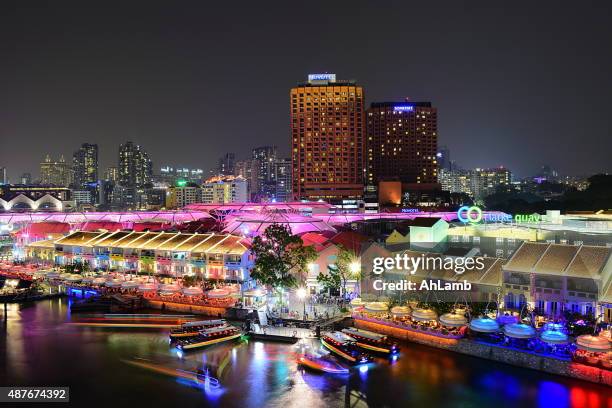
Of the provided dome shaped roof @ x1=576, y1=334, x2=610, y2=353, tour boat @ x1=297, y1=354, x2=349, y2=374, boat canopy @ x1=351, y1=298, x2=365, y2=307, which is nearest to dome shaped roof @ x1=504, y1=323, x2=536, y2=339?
dome shaped roof @ x1=576, y1=334, x2=610, y2=353

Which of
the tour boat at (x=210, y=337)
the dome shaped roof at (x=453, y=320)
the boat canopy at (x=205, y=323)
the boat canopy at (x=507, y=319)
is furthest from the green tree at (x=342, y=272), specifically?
the boat canopy at (x=507, y=319)

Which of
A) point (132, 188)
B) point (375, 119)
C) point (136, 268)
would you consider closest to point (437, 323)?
point (136, 268)

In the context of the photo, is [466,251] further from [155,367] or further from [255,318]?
[155,367]

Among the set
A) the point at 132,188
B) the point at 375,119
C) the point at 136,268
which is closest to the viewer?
the point at 136,268

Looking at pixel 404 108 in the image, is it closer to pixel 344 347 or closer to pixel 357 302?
pixel 357 302

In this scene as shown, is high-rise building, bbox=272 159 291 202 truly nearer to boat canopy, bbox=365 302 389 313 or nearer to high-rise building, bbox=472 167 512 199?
high-rise building, bbox=472 167 512 199

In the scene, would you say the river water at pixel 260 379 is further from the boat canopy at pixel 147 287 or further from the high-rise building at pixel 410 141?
the high-rise building at pixel 410 141
